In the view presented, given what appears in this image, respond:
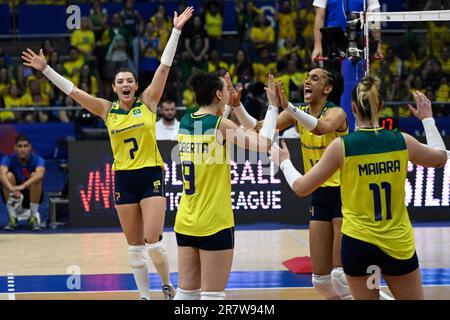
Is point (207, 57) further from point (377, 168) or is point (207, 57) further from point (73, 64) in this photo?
point (377, 168)

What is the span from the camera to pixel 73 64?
1858 centimetres

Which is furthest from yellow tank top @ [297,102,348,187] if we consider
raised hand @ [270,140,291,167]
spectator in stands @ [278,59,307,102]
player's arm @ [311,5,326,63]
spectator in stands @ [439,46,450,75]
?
spectator in stands @ [439,46,450,75]

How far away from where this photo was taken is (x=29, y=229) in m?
14.1

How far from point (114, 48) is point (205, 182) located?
12264 mm

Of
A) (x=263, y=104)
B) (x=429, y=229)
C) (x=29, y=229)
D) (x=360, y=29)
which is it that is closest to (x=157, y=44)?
(x=263, y=104)

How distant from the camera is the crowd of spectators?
17192 mm

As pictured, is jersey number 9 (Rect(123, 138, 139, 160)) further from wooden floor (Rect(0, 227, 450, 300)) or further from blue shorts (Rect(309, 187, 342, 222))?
blue shorts (Rect(309, 187, 342, 222))

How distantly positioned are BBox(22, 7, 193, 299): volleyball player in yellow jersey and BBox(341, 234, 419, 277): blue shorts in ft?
10.1

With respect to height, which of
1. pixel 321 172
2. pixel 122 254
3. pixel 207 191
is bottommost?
pixel 122 254

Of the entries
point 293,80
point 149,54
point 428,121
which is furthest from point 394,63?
point 428,121

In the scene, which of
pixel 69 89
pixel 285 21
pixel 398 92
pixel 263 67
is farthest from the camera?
pixel 285 21

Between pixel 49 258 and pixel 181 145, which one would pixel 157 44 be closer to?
pixel 49 258

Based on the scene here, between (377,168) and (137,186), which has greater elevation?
(377,168)

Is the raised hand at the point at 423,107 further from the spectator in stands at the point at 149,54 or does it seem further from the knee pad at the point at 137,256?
the spectator in stands at the point at 149,54
